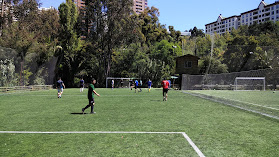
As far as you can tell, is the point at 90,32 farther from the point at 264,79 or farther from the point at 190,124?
the point at 190,124

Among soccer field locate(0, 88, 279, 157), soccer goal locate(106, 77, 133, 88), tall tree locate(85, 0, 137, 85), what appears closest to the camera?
soccer field locate(0, 88, 279, 157)

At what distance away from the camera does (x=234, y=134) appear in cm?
740

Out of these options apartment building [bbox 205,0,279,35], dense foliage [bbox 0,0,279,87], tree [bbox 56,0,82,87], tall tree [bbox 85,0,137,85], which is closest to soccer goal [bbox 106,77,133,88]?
dense foliage [bbox 0,0,279,87]

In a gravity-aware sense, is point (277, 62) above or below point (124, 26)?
below

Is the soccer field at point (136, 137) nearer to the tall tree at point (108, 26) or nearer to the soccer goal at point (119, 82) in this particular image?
the soccer goal at point (119, 82)

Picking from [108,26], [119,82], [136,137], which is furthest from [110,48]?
[136,137]

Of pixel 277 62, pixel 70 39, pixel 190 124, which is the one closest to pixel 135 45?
pixel 70 39

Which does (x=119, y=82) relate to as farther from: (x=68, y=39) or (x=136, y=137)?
(x=136, y=137)

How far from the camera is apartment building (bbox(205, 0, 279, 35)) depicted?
111181 millimetres

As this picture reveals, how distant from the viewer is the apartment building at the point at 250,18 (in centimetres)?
11118

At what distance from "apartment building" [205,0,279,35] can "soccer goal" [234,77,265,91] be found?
176ft

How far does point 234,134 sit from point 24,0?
4044 cm

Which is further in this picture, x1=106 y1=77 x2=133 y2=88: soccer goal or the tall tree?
x1=106 y1=77 x2=133 y2=88: soccer goal

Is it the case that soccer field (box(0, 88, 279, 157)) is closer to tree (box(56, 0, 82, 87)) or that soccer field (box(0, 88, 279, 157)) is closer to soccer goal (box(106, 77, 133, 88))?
soccer goal (box(106, 77, 133, 88))
